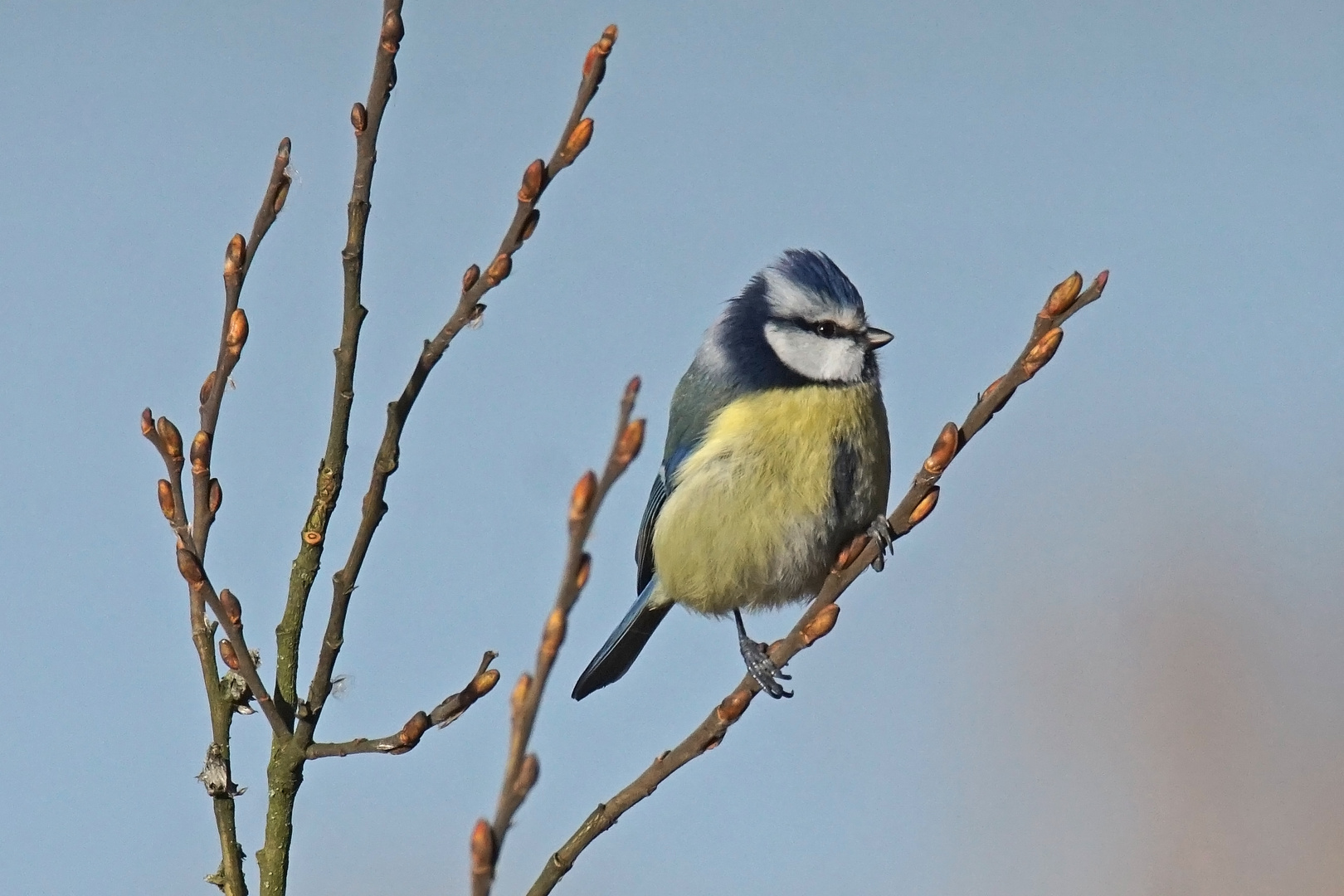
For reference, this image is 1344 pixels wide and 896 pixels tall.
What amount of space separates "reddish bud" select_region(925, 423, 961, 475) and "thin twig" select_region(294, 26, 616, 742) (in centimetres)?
57

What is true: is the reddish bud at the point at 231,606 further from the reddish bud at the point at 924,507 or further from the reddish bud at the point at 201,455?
the reddish bud at the point at 924,507

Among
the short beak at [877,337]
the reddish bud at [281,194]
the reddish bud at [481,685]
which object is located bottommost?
the reddish bud at [481,685]

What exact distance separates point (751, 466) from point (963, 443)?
108 cm

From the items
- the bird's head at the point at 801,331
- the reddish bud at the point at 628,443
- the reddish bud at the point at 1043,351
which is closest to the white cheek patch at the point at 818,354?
the bird's head at the point at 801,331

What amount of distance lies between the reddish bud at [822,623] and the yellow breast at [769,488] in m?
0.88

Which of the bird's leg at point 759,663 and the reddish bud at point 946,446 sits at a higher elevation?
the bird's leg at point 759,663

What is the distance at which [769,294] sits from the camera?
2.98m

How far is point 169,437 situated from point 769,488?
1424 mm

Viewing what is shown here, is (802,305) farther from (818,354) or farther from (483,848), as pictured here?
(483,848)

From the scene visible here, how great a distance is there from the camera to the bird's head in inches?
110

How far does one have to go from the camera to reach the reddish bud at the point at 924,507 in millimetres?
1683

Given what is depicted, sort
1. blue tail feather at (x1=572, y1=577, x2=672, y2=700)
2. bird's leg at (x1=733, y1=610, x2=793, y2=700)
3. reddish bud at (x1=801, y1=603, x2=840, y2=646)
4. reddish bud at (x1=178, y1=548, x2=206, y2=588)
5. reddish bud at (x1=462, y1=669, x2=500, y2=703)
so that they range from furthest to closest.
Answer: blue tail feather at (x1=572, y1=577, x2=672, y2=700) < bird's leg at (x1=733, y1=610, x2=793, y2=700) < reddish bud at (x1=801, y1=603, x2=840, y2=646) < reddish bud at (x1=462, y1=669, x2=500, y2=703) < reddish bud at (x1=178, y1=548, x2=206, y2=588)

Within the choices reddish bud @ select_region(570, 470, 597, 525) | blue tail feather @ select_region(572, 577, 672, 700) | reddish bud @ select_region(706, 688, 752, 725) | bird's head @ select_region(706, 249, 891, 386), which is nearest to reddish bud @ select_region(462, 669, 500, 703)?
reddish bud @ select_region(706, 688, 752, 725)

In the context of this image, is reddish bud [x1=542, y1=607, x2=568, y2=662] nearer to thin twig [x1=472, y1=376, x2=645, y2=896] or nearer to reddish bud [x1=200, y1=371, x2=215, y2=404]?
thin twig [x1=472, y1=376, x2=645, y2=896]
